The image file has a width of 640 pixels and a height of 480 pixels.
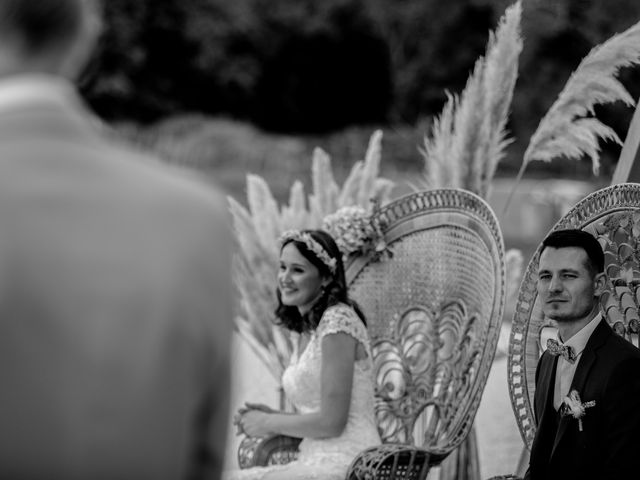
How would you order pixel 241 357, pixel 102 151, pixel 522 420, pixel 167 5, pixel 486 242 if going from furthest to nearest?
pixel 167 5
pixel 241 357
pixel 486 242
pixel 522 420
pixel 102 151

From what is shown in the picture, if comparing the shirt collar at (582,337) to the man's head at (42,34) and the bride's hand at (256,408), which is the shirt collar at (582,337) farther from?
the man's head at (42,34)

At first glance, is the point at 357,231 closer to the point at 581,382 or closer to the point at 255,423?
the point at 255,423

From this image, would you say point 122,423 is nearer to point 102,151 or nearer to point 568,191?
point 102,151

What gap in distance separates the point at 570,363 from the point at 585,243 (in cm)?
36

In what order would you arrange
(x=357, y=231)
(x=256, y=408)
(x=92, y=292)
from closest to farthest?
(x=92, y=292) < (x=256, y=408) < (x=357, y=231)

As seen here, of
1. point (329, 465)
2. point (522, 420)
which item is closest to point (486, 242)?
point (522, 420)

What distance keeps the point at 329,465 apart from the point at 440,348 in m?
0.72

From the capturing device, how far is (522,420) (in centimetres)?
382

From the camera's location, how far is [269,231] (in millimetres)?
5199

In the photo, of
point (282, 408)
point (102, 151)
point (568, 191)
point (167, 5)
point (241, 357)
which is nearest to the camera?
point (102, 151)

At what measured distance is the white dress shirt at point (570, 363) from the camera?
329cm

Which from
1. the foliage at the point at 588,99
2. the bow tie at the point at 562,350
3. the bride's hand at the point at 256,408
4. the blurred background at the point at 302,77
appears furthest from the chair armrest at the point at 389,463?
the blurred background at the point at 302,77

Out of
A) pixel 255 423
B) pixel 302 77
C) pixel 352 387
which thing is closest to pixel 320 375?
pixel 352 387

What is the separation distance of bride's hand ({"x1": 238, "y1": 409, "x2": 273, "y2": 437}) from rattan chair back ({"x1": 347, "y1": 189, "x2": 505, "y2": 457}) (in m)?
0.53
